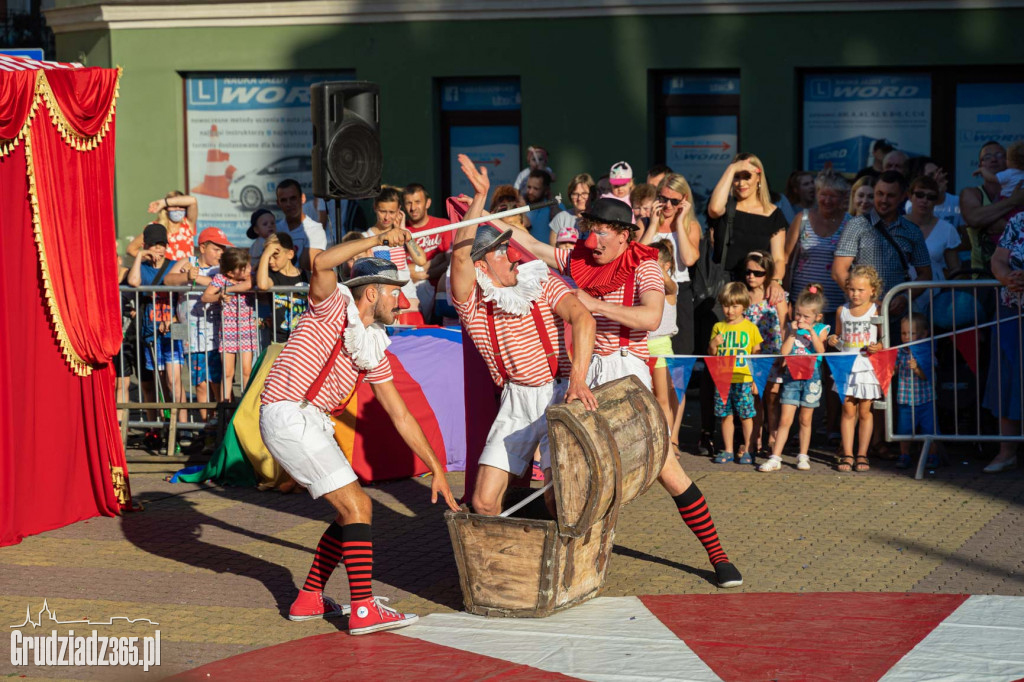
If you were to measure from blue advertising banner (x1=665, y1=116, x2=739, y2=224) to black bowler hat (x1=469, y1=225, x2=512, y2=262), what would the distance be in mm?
9906

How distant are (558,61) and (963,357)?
26.7 feet

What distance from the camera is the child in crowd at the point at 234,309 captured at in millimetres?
11555

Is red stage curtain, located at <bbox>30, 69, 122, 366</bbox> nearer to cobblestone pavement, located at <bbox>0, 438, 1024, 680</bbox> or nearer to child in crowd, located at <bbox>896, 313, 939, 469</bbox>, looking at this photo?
cobblestone pavement, located at <bbox>0, 438, 1024, 680</bbox>

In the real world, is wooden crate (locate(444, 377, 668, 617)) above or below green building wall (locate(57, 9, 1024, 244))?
below

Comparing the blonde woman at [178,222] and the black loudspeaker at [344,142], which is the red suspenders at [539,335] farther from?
the blonde woman at [178,222]

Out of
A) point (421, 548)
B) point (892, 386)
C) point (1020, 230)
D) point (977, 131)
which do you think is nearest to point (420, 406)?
point (421, 548)

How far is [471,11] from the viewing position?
17422mm

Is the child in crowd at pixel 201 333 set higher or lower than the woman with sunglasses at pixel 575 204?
lower

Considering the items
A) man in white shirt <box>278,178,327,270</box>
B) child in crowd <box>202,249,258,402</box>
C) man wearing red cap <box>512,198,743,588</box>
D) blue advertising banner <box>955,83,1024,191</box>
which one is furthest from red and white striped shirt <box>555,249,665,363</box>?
blue advertising banner <box>955,83,1024,191</box>

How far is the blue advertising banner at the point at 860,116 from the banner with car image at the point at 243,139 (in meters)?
5.91

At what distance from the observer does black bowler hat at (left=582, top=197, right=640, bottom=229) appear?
24.6ft

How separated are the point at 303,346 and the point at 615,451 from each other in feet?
5.34

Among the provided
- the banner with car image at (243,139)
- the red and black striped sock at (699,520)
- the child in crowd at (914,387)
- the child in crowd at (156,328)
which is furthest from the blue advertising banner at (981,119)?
the red and black striped sock at (699,520)

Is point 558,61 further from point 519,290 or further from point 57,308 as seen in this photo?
point 519,290
